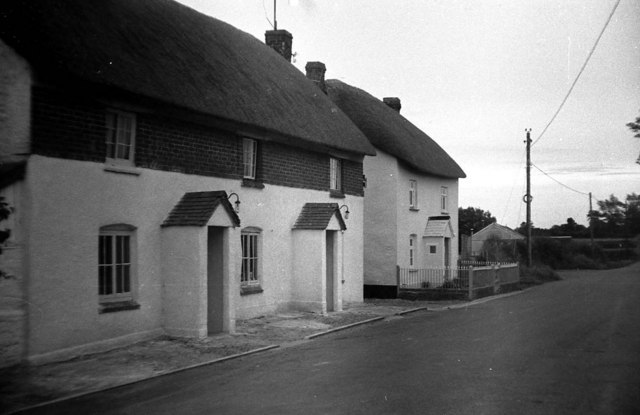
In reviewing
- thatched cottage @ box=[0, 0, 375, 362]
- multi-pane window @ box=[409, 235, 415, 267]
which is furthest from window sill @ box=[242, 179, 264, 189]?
multi-pane window @ box=[409, 235, 415, 267]

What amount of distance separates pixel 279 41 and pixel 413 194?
8884mm

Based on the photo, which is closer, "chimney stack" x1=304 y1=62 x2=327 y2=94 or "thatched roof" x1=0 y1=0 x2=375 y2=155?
"thatched roof" x1=0 y1=0 x2=375 y2=155

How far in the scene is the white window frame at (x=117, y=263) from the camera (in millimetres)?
13445

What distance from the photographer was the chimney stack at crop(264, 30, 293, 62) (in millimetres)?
27281

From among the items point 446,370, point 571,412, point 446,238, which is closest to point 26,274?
point 446,370

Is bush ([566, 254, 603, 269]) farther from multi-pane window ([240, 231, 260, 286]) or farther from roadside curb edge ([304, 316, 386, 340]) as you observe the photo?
multi-pane window ([240, 231, 260, 286])

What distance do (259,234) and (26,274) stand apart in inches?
317

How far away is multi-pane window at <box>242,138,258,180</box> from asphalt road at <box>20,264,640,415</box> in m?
5.21

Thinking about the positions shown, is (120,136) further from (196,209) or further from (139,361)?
(139,361)

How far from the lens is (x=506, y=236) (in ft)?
226

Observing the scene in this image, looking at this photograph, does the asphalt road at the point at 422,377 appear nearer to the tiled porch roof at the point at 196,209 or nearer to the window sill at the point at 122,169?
the tiled porch roof at the point at 196,209

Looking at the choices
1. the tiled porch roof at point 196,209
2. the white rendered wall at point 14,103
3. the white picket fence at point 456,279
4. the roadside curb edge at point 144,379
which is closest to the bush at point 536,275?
the white picket fence at point 456,279

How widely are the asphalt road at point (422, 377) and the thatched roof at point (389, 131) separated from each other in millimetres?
12908

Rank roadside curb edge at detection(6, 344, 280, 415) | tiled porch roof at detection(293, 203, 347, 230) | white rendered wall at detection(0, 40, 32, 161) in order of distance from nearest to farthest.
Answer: roadside curb edge at detection(6, 344, 280, 415) → white rendered wall at detection(0, 40, 32, 161) → tiled porch roof at detection(293, 203, 347, 230)
